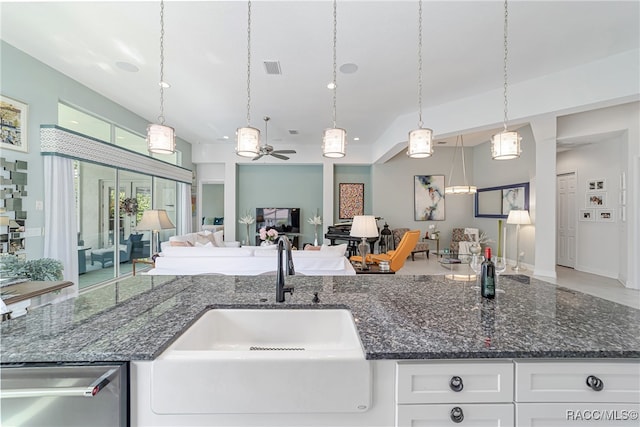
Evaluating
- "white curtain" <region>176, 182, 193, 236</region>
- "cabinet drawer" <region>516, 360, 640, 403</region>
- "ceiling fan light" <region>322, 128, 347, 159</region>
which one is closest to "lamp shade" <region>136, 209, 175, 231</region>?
"white curtain" <region>176, 182, 193, 236</region>

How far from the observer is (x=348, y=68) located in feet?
10.9

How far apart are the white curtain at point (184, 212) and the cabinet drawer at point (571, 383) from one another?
715cm

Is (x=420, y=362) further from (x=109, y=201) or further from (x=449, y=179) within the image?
(x=449, y=179)

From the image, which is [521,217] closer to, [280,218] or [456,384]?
[280,218]

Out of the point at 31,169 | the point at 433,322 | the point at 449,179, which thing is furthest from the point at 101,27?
the point at 449,179

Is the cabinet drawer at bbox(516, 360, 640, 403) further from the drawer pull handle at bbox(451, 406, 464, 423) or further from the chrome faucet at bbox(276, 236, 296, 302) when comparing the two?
the chrome faucet at bbox(276, 236, 296, 302)

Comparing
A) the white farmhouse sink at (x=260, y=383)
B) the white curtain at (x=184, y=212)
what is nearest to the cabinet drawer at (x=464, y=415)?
the white farmhouse sink at (x=260, y=383)

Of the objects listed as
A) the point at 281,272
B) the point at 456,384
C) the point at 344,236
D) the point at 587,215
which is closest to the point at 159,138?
the point at 281,272

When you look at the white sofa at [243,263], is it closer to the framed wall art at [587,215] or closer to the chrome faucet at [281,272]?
the chrome faucet at [281,272]

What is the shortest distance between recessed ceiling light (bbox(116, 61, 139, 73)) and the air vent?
1.69 m

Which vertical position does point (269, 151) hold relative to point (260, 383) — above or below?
above

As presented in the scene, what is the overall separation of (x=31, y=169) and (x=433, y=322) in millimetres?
4670

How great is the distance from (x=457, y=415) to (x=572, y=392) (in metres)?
0.36

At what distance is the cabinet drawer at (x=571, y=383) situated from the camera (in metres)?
0.79
